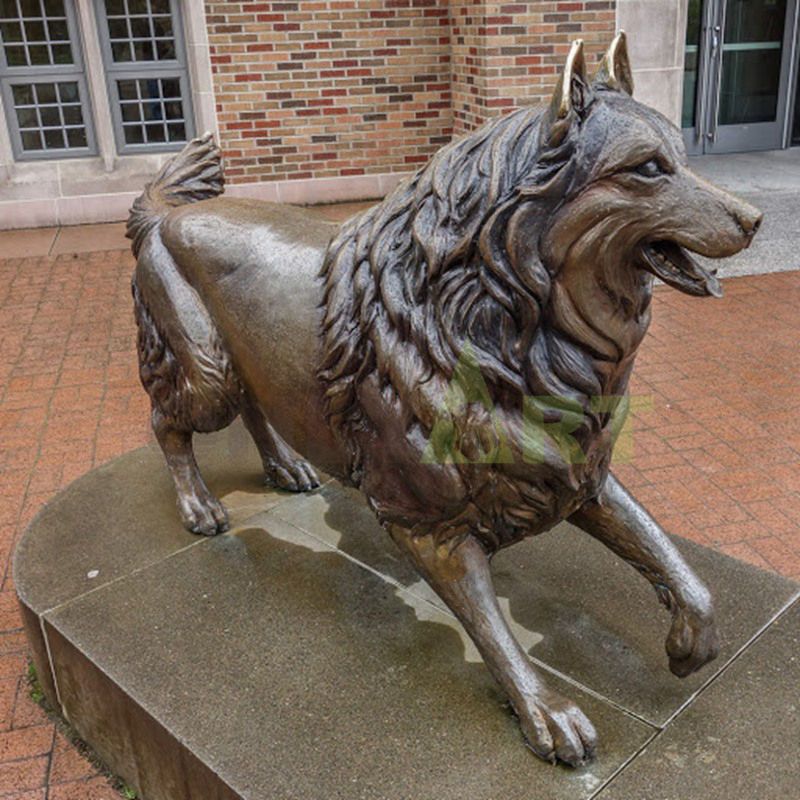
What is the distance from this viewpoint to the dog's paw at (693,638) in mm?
2420

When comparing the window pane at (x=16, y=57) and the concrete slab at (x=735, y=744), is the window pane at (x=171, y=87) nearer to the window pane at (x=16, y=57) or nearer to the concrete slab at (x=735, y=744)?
the window pane at (x=16, y=57)

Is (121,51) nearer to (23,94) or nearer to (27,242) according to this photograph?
(23,94)

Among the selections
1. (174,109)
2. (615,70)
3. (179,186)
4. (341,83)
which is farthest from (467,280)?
(174,109)

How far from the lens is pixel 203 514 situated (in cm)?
Result: 336

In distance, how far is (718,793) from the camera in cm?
219

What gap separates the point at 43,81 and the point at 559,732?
372 inches

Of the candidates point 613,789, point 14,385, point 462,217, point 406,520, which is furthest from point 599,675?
point 14,385

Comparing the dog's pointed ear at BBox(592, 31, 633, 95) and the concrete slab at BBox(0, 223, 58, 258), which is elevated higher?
the dog's pointed ear at BBox(592, 31, 633, 95)

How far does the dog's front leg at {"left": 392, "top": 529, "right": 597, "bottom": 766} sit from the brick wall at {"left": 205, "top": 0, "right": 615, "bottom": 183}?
7.10 metres

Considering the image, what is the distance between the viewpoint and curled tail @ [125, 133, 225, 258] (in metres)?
3.25

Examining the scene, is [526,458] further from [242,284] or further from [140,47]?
[140,47]

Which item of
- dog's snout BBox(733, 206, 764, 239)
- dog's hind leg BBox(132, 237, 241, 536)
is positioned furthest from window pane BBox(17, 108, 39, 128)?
dog's snout BBox(733, 206, 764, 239)

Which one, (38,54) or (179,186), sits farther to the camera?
(38,54)

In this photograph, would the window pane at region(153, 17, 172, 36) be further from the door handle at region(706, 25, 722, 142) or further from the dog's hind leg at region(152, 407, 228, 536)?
the dog's hind leg at region(152, 407, 228, 536)
